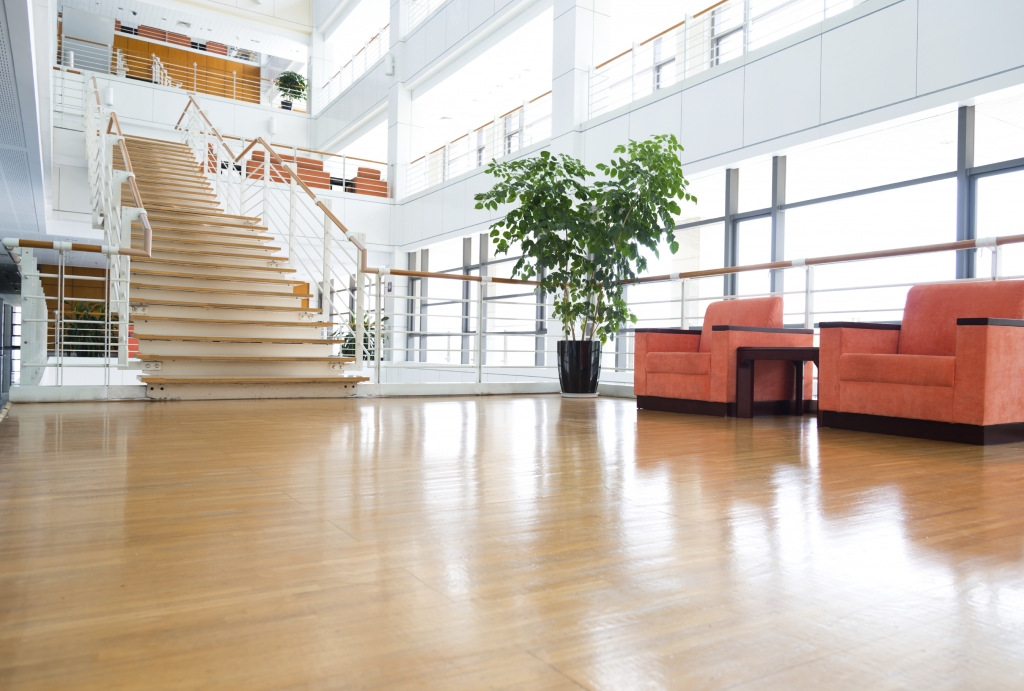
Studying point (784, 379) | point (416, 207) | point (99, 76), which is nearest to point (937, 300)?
point (784, 379)

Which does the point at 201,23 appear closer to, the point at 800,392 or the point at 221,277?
the point at 221,277

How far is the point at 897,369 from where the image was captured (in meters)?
3.02

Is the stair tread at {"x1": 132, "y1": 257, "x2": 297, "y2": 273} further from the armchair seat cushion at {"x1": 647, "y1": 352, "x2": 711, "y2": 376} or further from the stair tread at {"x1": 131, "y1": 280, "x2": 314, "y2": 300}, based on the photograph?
the armchair seat cushion at {"x1": 647, "y1": 352, "x2": 711, "y2": 376}

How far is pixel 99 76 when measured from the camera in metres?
11.1

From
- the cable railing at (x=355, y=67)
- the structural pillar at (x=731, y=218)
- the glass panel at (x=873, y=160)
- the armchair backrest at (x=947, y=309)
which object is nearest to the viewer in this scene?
the armchair backrest at (x=947, y=309)

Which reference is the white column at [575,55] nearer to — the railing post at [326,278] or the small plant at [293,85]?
the railing post at [326,278]

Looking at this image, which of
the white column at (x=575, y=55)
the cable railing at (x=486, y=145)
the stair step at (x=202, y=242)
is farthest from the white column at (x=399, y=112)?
the stair step at (x=202, y=242)

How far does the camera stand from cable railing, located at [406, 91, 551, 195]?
9461mm

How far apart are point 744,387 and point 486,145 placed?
7248 millimetres

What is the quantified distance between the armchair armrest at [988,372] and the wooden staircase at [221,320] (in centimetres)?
345

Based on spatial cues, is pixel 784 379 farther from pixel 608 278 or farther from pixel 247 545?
pixel 247 545

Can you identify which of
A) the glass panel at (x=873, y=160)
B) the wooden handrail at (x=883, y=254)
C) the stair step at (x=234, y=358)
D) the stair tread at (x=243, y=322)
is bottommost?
the stair step at (x=234, y=358)

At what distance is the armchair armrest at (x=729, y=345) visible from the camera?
385 cm

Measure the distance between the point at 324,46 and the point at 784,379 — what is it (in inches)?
502
